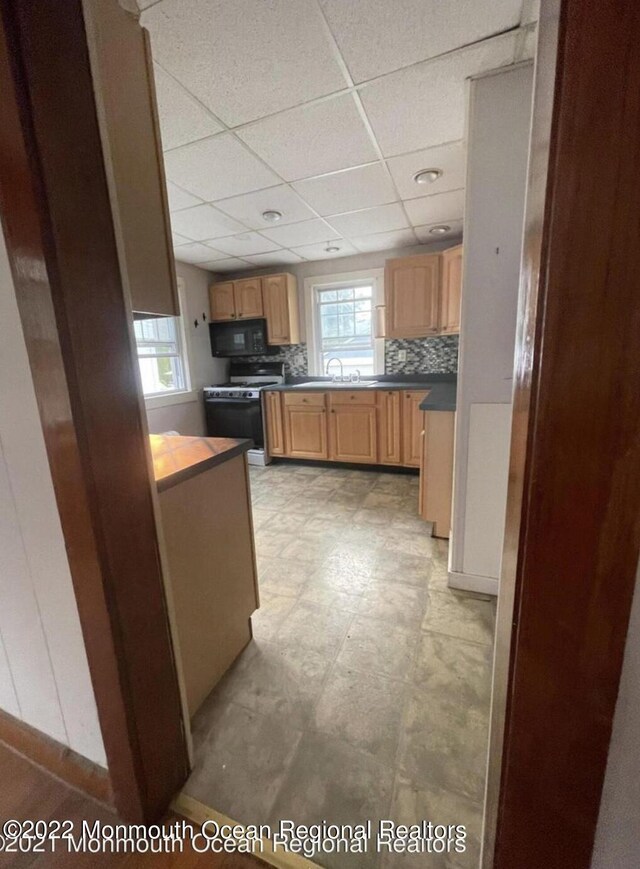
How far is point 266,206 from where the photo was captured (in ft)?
8.41

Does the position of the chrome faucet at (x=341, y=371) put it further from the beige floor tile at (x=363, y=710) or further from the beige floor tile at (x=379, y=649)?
the beige floor tile at (x=363, y=710)

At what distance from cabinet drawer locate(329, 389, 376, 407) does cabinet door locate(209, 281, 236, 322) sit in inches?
67.9

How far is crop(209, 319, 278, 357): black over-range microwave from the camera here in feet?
13.9

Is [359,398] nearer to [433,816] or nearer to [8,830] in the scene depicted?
[433,816]

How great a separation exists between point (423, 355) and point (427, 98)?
2495 millimetres

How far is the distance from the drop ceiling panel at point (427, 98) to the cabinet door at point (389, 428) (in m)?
1.96

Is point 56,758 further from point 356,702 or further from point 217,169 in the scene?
point 217,169

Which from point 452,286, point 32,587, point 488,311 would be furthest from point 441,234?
point 32,587

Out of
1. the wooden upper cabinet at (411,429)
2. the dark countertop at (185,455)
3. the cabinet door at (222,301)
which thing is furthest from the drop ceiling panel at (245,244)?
Answer: the dark countertop at (185,455)

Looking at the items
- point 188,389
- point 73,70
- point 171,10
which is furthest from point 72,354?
point 188,389

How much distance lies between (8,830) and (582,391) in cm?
167

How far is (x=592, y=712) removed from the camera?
451 millimetres

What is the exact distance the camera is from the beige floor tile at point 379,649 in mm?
1395

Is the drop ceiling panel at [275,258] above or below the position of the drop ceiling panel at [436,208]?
above
